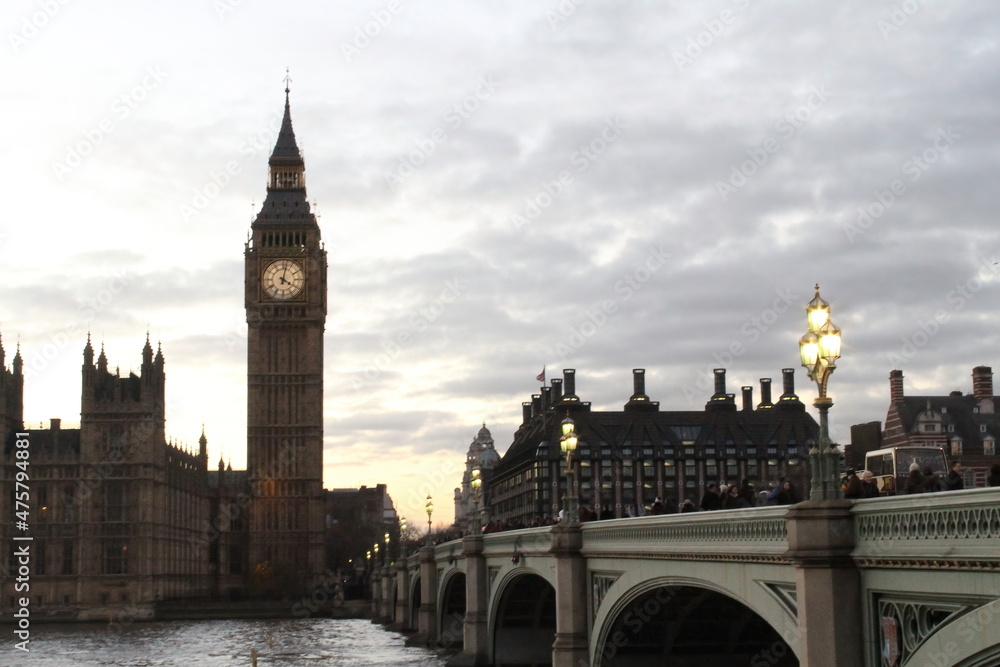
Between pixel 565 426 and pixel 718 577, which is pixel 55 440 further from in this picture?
pixel 718 577

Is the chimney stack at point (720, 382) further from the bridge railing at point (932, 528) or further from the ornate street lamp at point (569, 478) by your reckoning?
the bridge railing at point (932, 528)

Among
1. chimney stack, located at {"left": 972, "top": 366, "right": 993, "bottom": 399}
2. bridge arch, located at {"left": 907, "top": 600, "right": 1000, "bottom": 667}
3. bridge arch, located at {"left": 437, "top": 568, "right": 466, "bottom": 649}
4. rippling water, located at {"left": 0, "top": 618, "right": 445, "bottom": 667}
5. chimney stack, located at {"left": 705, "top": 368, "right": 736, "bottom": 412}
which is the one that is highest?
chimney stack, located at {"left": 705, "top": 368, "right": 736, "bottom": 412}

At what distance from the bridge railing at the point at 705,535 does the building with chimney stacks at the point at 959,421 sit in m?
55.6

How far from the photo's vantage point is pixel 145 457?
396ft

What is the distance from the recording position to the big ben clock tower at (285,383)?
145125mm

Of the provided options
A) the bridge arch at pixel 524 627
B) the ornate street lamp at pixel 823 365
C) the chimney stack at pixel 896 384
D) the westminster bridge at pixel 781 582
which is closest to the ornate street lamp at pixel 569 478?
the westminster bridge at pixel 781 582

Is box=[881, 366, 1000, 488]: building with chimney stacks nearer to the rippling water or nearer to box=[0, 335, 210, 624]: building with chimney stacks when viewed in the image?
the rippling water

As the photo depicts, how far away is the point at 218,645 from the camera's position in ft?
266

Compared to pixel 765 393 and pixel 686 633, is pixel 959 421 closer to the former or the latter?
pixel 686 633

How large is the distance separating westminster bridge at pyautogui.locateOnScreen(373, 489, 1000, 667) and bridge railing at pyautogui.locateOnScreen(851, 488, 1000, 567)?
2cm

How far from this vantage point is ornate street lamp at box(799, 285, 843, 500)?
1770cm

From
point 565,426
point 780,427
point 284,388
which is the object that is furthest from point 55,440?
point 565,426

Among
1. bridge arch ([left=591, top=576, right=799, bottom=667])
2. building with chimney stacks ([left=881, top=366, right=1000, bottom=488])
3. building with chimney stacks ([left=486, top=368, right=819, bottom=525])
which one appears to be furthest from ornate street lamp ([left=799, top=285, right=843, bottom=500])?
building with chimney stacks ([left=486, top=368, right=819, bottom=525])

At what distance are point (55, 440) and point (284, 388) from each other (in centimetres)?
3135
